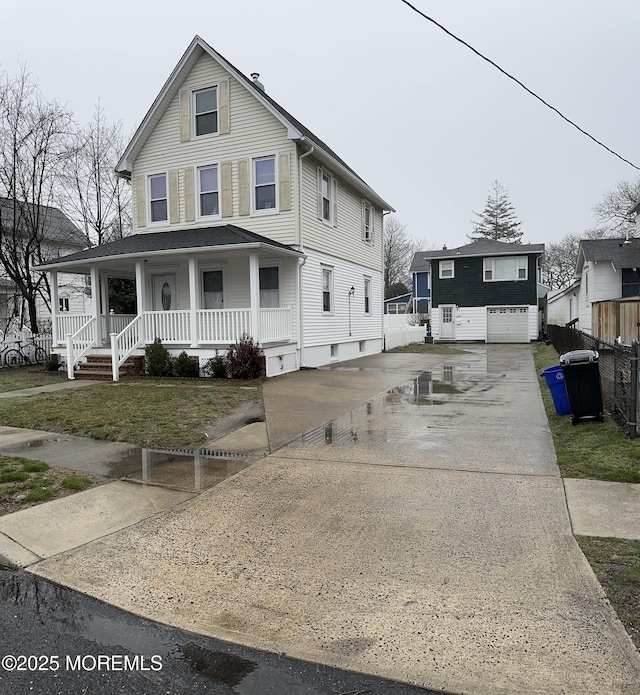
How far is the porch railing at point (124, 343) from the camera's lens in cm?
1423

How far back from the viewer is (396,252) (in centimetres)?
6456

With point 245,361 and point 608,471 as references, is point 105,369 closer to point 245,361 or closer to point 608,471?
point 245,361

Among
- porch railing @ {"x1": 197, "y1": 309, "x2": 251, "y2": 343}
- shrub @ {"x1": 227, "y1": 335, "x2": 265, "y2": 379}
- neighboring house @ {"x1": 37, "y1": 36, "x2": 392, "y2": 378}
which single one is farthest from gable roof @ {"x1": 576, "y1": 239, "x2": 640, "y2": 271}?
shrub @ {"x1": 227, "y1": 335, "x2": 265, "y2": 379}

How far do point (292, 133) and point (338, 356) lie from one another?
7.71 metres

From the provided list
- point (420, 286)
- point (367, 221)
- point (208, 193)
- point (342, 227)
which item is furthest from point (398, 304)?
point (208, 193)

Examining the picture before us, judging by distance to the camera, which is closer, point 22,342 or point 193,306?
point 193,306

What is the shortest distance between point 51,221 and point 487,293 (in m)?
24.8

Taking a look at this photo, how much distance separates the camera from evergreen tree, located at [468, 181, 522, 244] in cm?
6450

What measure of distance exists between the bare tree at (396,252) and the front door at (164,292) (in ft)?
155

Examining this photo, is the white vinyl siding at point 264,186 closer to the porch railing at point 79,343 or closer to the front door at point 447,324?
the porch railing at point 79,343

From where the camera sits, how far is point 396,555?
3770 millimetres

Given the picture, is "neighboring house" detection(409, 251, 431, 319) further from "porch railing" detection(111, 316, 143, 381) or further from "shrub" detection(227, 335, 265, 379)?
"shrub" detection(227, 335, 265, 379)

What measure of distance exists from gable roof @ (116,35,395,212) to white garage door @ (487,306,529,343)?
18.2m

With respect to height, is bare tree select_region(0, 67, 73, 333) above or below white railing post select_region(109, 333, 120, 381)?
above
